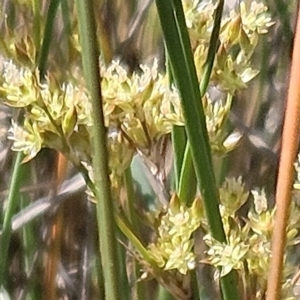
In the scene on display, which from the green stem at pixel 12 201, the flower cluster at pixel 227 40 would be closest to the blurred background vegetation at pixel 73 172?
the green stem at pixel 12 201

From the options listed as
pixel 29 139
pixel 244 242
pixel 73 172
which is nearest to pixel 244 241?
pixel 244 242

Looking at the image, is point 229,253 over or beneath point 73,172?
beneath

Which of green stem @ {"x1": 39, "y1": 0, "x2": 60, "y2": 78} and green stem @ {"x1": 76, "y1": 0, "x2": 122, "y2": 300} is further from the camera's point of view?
green stem @ {"x1": 39, "y1": 0, "x2": 60, "y2": 78}

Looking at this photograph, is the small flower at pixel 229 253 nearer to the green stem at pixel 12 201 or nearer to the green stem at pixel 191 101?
the green stem at pixel 191 101

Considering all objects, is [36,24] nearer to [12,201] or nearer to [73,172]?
[12,201]

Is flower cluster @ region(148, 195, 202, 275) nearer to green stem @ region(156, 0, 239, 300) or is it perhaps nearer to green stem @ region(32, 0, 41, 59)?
green stem @ region(156, 0, 239, 300)

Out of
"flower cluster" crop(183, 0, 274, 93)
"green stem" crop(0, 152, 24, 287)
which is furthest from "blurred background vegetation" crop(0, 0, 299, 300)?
"flower cluster" crop(183, 0, 274, 93)
